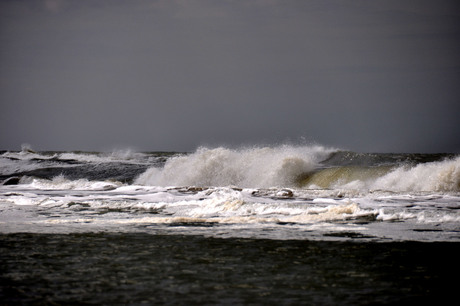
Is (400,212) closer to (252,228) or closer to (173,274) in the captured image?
(252,228)

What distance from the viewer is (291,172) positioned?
20375mm

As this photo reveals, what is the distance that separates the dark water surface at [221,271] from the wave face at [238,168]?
1304 centimetres

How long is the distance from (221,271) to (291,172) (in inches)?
594

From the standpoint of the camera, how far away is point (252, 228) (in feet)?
27.3

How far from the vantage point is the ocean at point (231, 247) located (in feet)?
15.3

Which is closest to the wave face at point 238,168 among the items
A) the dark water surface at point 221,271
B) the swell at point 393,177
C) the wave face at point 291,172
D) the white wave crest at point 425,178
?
the wave face at point 291,172

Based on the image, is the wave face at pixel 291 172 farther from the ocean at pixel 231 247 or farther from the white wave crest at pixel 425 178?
the ocean at pixel 231 247

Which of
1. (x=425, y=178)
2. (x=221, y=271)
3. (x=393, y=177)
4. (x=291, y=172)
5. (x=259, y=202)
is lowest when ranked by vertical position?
(x=221, y=271)

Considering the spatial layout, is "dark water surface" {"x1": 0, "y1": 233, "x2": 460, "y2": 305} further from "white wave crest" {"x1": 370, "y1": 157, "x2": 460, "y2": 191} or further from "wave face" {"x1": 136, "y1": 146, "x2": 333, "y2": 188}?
"wave face" {"x1": 136, "y1": 146, "x2": 333, "y2": 188}

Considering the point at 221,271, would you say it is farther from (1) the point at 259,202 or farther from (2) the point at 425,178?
(2) the point at 425,178

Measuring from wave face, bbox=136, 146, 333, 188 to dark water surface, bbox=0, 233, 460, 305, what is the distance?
42.8ft

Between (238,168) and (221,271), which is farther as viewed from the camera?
(238,168)

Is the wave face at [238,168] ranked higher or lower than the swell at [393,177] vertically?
higher

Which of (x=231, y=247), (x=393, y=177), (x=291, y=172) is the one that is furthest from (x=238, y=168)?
(x=231, y=247)
